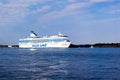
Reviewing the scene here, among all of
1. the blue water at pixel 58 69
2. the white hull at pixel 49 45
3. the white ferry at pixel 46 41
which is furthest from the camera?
the white hull at pixel 49 45

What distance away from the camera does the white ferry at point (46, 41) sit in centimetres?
17262

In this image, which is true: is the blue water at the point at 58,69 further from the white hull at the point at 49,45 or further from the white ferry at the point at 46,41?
the white hull at the point at 49,45

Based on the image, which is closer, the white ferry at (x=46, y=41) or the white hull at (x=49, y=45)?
the white ferry at (x=46, y=41)

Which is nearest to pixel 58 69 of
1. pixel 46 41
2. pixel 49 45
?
pixel 46 41

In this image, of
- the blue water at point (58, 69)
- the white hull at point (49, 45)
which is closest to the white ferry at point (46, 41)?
the white hull at point (49, 45)

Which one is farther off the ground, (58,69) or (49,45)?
(49,45)

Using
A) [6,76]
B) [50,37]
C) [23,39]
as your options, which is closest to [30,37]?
[23,39]

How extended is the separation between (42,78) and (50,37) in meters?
149

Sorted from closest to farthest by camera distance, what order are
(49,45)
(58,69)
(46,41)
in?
(58,69) < (46,41) < (49,45)

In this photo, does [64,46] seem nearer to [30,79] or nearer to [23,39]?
[23,39]

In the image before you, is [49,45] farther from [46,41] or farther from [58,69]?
[58,69]

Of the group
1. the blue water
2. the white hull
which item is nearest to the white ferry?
the white hull

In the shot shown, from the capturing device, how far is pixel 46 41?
177875 mm

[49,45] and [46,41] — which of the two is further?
[49,45]
